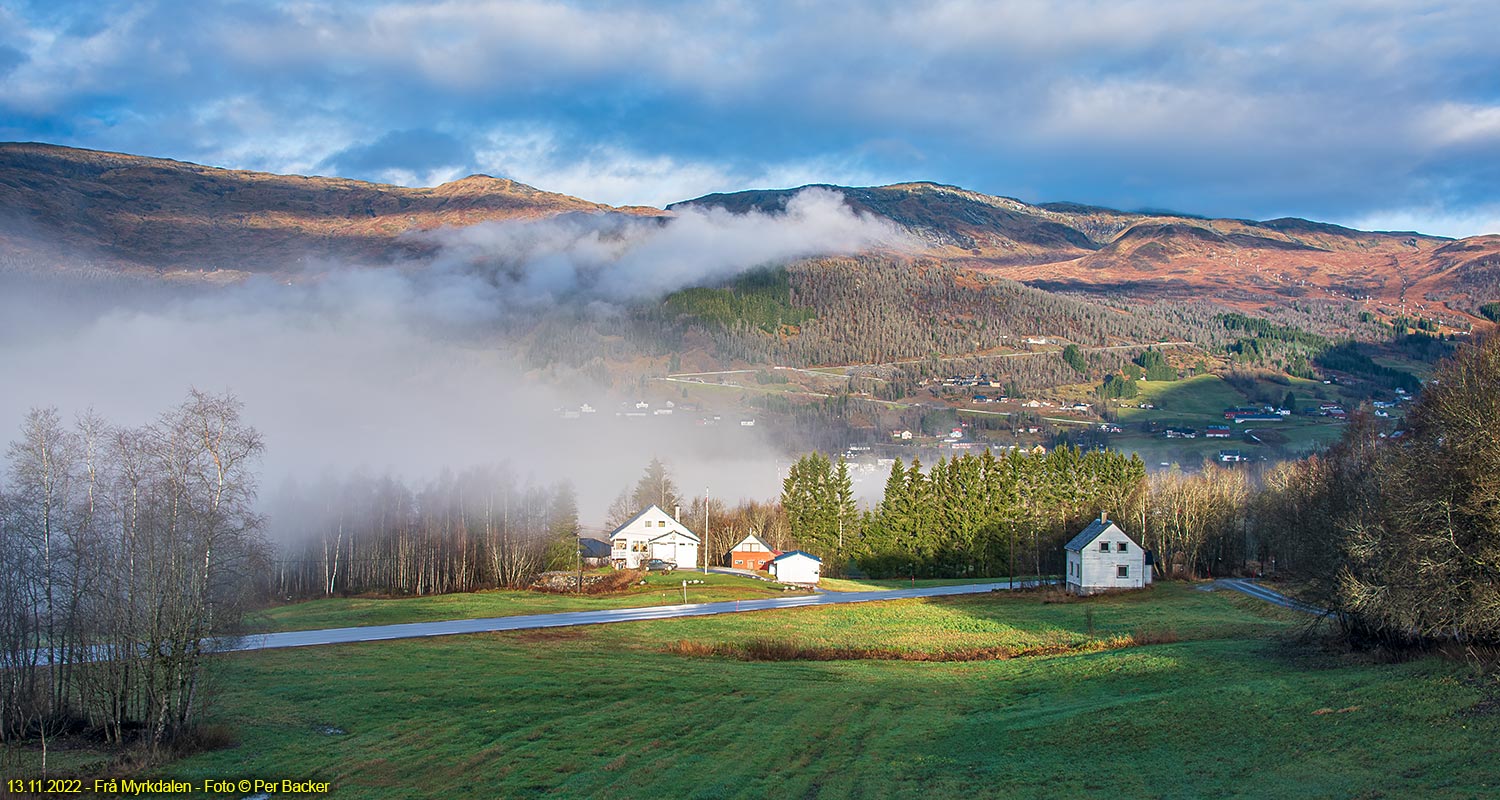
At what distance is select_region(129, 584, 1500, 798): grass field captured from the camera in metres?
20.6

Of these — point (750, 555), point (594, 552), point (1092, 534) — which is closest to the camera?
point (1092, 534)

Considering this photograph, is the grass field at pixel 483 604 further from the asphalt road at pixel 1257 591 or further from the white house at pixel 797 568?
the asphalt road at pixel 1257 591

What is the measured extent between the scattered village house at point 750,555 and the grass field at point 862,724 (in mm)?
72163

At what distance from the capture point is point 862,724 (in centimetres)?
2816

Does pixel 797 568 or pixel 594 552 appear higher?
pixel 594 552

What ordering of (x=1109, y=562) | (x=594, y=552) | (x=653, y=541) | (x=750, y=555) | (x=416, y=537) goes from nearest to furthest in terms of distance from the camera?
(x=1109, y=562) < (x=416, y=537) < (x=653, y=541) < (x=750, y=555) < (x=594, y=552)

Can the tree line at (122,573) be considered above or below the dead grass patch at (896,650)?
above

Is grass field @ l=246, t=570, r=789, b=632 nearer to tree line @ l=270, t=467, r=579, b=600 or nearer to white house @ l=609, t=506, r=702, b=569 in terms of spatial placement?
tree line @ l=270, t=467, r=579, b=600

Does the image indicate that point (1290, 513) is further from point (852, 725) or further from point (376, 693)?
point (376, 693)

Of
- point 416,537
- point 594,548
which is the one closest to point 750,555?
point 594,548

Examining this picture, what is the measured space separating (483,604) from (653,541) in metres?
48.9

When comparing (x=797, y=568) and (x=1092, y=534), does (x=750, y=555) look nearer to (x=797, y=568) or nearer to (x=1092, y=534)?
(x=797, y=568)

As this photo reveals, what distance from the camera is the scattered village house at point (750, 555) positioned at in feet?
380

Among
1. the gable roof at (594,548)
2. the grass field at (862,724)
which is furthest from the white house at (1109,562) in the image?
the gable roof at (594,548)
